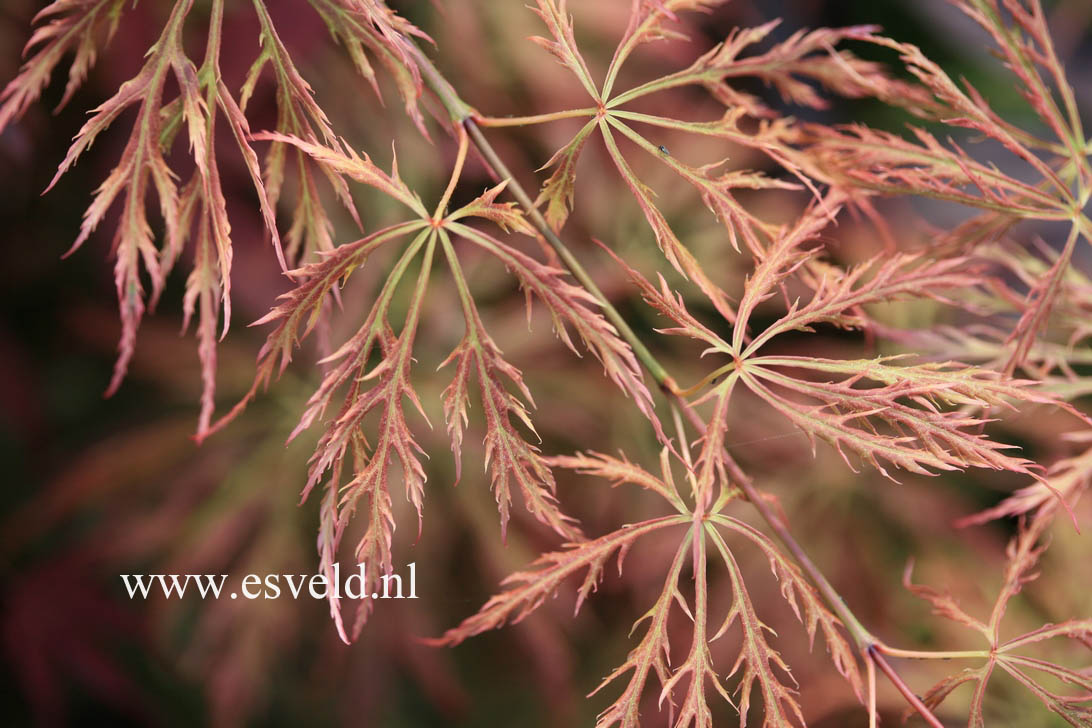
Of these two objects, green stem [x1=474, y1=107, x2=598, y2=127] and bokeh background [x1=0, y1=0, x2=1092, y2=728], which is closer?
green stem [x1=474, y1=107, x2=598, y2=127]

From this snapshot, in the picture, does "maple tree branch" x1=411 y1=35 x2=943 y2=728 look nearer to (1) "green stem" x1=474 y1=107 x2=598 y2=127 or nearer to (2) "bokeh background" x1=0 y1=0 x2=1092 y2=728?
(1) "green stem" x1=474 y1=107 x2=598 y2=127

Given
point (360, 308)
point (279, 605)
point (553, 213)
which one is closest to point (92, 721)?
point (279, 605)

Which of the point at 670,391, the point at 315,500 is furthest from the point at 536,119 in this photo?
the point at 315,500

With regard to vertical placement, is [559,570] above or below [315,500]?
above

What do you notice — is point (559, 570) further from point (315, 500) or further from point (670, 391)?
point (315, 500)

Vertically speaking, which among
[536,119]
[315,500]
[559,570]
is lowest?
[315,500]

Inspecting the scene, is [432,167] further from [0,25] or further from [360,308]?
[0,25]

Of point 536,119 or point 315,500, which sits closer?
point 536,119

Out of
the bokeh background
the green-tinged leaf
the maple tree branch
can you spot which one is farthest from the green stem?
the bokeh background

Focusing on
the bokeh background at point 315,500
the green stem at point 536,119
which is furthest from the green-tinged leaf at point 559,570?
the bokeh background at point 315,500
